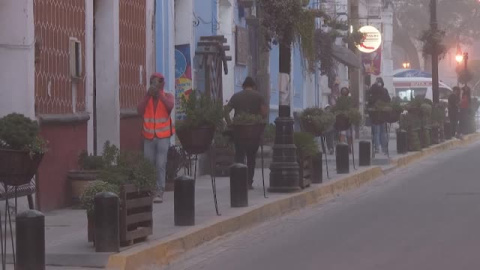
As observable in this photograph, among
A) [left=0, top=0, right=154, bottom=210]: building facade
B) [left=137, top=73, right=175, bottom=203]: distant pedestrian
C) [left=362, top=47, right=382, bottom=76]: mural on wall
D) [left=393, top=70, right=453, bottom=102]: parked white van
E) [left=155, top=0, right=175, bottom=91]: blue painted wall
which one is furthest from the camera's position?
[left=393, top=70, right=453, bottom=102]: parked white van

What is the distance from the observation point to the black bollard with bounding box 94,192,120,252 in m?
11.2

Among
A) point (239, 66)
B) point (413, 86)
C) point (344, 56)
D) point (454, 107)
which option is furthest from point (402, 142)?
point (413, 86)

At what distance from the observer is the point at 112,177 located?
11.9 meters

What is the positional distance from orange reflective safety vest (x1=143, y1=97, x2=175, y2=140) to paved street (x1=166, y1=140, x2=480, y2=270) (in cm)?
201

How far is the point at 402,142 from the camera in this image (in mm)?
30812

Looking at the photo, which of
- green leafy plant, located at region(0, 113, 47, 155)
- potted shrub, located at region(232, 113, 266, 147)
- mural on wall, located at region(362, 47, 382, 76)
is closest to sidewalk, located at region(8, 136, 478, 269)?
potted shrub, located at region(232, 113, 266, 147)

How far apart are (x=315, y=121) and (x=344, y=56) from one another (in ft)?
54.7

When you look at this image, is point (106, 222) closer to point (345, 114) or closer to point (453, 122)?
point (345, 114)

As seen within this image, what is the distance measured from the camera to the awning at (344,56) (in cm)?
3725

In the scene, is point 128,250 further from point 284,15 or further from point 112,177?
point 284,15

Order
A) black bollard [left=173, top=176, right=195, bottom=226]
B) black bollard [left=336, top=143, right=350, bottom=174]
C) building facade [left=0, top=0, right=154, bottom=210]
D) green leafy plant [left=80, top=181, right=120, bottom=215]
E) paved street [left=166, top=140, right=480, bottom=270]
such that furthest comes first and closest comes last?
black bollard [left=336, top=143, right=350, bottom=174], building facade [left=0, top=0, right=154, bottom=210], black bollard [left=173, top=176, right=195, bottom=226], paved street [left=166, top=140, right=480, bottom=270], green leafy plant [left=80, top=181, right=120, bottom=215]

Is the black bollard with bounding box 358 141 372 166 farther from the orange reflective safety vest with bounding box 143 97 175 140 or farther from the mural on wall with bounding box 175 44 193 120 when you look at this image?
the orange reflective safety vest with bounding box 143 97 175 140

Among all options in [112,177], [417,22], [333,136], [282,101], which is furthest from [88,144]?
[417,22]

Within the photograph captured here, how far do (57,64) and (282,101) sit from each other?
13.5 feet
